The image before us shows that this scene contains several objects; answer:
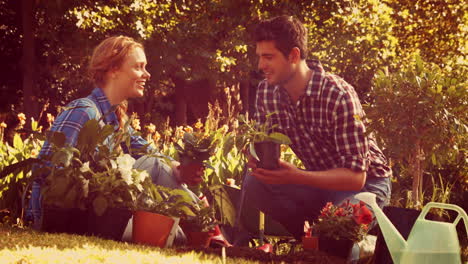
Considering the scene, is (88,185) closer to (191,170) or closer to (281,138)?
(191,170)

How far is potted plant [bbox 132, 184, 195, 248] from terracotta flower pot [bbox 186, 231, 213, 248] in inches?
6.5

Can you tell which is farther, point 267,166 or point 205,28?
point 205,28

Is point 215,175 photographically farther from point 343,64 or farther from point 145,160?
point 343,64

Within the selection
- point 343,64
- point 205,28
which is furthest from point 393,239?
point 343,64

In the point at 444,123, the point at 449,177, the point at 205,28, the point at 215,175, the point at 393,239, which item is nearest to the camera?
the point at 393,239

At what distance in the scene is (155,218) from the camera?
3.08 m

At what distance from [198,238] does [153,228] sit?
1.24 ft

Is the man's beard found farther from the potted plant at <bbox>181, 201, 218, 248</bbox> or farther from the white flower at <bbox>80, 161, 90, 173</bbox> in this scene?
the white flower at <bbox>80, 161, 90, 173</bbox>

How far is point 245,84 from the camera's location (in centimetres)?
1572

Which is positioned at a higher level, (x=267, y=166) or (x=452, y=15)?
(x=452, y=15)

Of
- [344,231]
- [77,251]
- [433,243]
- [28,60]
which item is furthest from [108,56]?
[28,60]

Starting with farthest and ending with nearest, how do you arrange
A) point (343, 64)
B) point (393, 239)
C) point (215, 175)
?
point (343, 64) < point (215, 175) < point (393, 239)

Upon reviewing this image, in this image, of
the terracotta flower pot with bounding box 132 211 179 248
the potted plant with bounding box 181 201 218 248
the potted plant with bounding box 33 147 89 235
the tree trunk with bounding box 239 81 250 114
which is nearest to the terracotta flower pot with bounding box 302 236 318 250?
the potted plant with bounding box 181 201 218 248

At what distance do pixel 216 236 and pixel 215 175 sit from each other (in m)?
1.49
